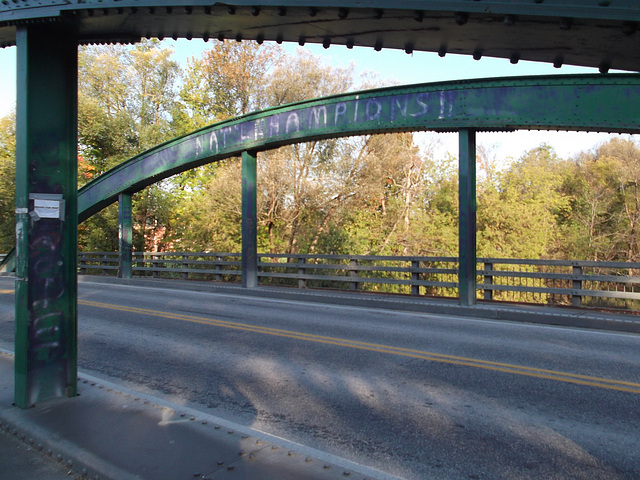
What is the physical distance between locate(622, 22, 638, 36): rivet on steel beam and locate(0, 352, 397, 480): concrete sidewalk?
2.99 metres

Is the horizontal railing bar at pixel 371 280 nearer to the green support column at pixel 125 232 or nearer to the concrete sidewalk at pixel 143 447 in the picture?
the green support column at pixel 125 232

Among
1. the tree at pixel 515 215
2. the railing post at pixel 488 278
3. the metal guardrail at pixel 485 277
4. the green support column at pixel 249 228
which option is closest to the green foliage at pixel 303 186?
the tree at pixel 515 215

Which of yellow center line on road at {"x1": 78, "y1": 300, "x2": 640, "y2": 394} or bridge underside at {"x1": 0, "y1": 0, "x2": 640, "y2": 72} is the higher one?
bridge underside at {"x1": 0, "y1": 0, "x2": 640, "y2": 72}

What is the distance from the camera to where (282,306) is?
489 inches

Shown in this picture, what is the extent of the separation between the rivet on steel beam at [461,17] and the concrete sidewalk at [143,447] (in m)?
2.88

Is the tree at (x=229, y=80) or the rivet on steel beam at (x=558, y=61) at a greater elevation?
the tree at (x=229, y=80)

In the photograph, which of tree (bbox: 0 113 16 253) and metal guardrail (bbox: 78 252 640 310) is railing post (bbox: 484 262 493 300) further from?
tree (bbox: 0 113 16 253)

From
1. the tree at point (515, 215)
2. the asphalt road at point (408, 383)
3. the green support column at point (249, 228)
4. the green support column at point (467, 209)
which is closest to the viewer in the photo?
Answer: the asphalt road at point (408, 383)

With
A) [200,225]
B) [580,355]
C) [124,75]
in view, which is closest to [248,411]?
[580,355]

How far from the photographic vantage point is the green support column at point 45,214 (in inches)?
174

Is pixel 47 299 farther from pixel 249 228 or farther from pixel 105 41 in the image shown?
pixel 249 228

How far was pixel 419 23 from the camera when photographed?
2.82 meters

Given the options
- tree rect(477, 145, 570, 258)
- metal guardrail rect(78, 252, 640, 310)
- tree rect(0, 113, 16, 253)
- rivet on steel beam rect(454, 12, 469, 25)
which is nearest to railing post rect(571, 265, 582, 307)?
metal guardrail rect(78, 252, 640, 310)

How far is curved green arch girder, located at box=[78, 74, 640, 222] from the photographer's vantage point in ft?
33.4
